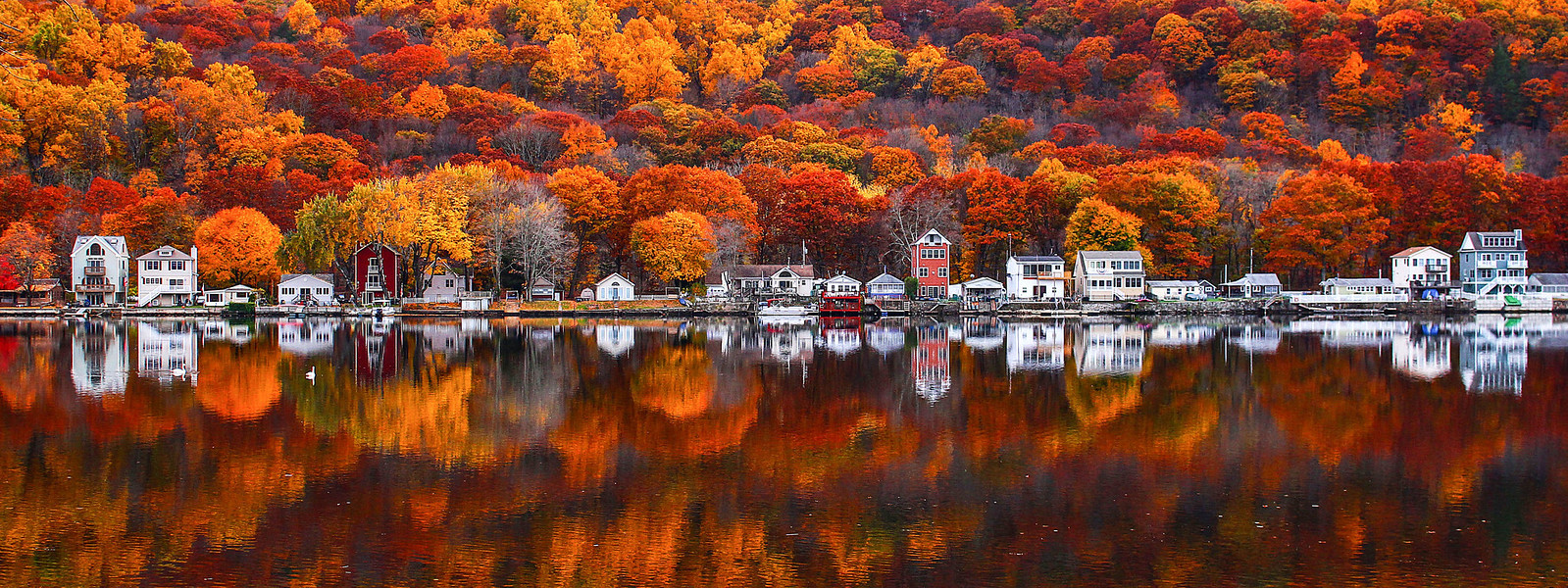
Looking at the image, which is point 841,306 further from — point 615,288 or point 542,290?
point 542,290

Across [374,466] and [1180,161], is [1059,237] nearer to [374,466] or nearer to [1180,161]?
[1180,161]

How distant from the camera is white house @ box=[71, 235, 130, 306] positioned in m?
69.0

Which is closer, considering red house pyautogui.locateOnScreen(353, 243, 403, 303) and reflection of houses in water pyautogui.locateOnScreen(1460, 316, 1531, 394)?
reflection of houses in water pyautogui.locateOnScreen(1460, 316, 1531, 394)

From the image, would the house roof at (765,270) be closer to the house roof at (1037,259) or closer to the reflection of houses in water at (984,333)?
the reflection of houses in water at (984,333)

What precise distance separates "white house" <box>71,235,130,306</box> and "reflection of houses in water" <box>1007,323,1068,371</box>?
5335 centimetres

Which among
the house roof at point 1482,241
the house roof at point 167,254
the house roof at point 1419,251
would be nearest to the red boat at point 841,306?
the house roof at point 1419,251

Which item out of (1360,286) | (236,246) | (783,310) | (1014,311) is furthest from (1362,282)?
(236,246)

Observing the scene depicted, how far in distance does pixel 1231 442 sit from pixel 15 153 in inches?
3509

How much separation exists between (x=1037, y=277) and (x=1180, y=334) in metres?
21.3

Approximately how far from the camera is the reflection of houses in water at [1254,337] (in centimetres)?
3769

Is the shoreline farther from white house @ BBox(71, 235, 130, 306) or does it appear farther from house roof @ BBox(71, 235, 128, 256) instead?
house roof @ BBox(71, 235, 128, 256)

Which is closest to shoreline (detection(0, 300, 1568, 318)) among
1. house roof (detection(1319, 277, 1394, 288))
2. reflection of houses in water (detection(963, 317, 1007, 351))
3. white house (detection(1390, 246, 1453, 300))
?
house roof (detection(1319, 277, 1394, 288))

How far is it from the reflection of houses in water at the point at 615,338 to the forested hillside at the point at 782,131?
14.5 m

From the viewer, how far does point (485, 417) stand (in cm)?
2120
